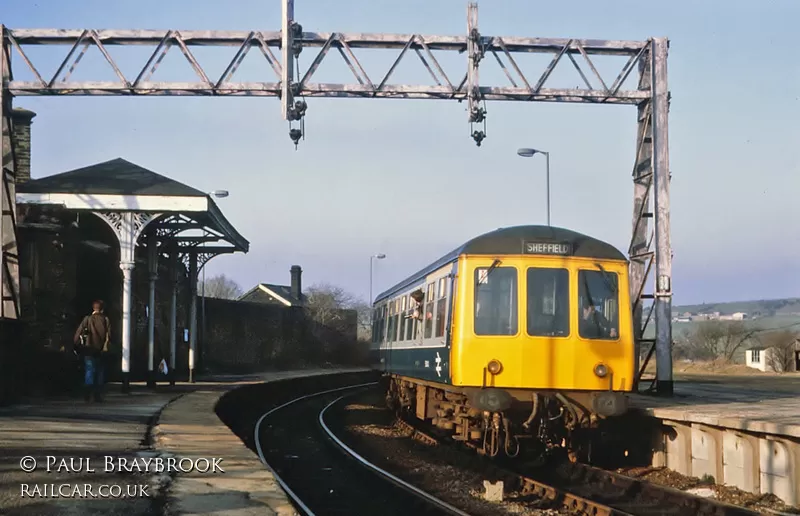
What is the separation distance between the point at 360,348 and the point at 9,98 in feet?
138

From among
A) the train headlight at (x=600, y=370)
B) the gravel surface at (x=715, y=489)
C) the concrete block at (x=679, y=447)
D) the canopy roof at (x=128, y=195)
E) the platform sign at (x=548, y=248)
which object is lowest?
the gravel surface at (x=715, y=489)

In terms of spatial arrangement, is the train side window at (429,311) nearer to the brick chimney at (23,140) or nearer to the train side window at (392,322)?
the train side window at (392,322)

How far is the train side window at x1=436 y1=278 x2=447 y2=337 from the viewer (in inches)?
528

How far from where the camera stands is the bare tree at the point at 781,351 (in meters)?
54.0

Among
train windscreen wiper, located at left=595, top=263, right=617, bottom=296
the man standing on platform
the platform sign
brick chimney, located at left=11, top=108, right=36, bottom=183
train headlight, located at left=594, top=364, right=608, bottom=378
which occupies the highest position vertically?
brick chimney, located at left=11, top=108, right=36, bottom=183

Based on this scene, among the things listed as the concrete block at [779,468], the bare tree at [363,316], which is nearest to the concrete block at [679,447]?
the concrete block at [779,468]

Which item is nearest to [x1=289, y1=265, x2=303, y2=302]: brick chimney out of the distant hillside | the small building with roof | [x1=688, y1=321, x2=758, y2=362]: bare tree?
the small building with roof

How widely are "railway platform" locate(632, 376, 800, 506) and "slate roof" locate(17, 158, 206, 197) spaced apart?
1303cm

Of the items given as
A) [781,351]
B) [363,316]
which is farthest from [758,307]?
[781,351]

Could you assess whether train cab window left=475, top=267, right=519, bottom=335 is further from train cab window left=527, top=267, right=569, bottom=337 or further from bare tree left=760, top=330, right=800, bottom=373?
bare tree left=760, top=330, right=800, bottom=373

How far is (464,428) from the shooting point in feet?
43.8

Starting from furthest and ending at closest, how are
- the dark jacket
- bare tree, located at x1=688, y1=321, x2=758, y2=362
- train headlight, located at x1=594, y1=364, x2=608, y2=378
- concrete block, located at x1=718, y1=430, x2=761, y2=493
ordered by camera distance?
bare tree, located at x1=688, y1=321, x2=758, y2=362, the dark jacket, train headlight, located at x1=594, y1=364, x2=608, y2=378, concrete block, located at x1=718, y1=430, x2=761, y2=493

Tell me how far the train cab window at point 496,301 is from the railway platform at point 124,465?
3.43 metres

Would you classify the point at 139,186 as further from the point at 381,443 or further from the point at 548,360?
the point at 548,360
